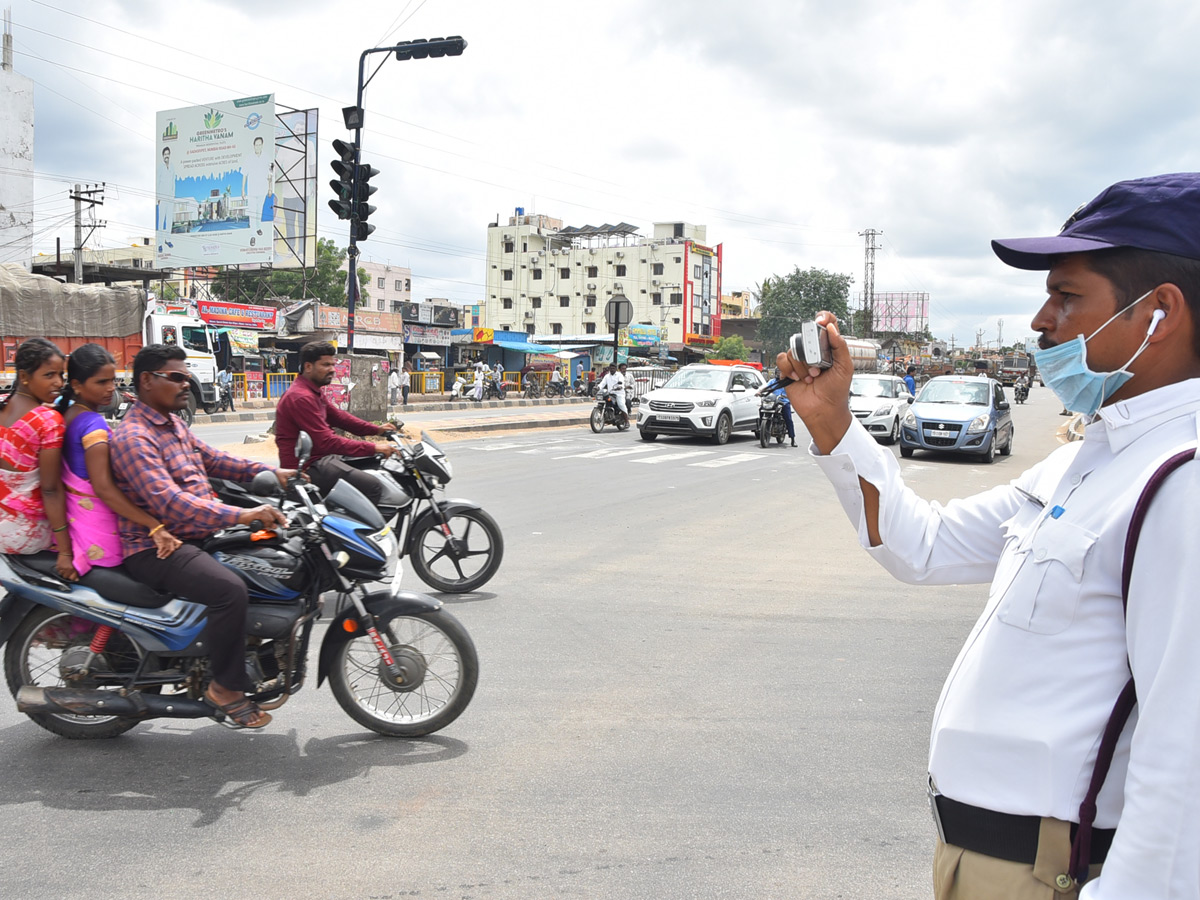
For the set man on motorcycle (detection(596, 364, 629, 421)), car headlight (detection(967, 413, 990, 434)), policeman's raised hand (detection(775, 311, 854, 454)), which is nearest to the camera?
policeman's raised hand (detection(775, 311, 854, 454))

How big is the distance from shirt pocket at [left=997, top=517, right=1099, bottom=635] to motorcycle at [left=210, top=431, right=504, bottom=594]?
5665 mm

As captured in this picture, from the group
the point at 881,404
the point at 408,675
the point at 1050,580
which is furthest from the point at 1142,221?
the point at 881,404

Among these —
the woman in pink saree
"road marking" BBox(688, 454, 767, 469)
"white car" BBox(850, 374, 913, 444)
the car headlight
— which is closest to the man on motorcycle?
"white car" BBox(850, 374, 913, 444)

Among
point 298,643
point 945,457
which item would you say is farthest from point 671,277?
point 298,643

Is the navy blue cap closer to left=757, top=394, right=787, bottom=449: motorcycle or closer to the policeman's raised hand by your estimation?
the policeman's raised hand

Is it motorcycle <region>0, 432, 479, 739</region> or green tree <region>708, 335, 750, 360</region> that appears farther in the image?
green tree <region>708, 335, 750, 360</region>

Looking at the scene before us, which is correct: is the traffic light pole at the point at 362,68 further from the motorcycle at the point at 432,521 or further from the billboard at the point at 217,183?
the billboard at the point at 217,183

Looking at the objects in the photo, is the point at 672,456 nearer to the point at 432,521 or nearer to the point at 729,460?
the point at 729,460

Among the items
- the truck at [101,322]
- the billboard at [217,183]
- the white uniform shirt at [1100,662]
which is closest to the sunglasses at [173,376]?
the white uniform shirt at [1100,662]

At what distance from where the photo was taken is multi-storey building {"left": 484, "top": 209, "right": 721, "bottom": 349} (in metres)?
83.6

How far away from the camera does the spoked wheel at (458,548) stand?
22.9 feet

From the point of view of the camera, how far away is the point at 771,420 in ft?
64.9

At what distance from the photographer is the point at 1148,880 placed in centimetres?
123

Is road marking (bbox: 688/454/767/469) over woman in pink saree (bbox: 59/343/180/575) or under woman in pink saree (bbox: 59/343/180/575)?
under
